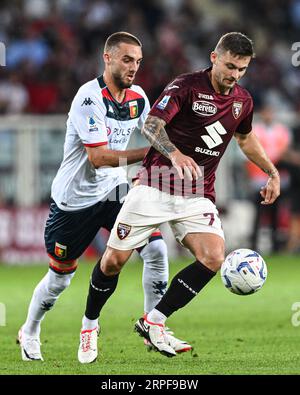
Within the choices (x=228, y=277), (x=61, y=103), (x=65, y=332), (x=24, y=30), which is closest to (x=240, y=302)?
(x=65, y=332)

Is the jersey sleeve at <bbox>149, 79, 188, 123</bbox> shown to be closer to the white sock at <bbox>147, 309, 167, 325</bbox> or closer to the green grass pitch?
the white sock at <bbox>147, 309, 167, 325</bbox>

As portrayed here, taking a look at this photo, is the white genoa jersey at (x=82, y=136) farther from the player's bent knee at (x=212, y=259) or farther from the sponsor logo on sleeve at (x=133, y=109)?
the player's bent knee at (x=212, y=259)

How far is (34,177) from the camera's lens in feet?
58.2

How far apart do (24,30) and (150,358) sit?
1311 centimetres

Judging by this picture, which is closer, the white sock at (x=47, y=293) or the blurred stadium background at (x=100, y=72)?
the white sock at (x=47, y=293)

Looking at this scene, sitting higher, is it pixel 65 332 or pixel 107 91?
pixel 107 91

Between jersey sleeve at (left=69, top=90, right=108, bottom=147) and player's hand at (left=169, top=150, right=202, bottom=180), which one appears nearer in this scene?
player's hand at (left=169, top=150, right=202, bottom=180)

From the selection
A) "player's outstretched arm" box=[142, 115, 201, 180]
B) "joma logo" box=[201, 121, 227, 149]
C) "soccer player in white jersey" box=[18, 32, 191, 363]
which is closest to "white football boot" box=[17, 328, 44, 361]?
"soccer player in white jersey" box=[18, 32, 191, 363]

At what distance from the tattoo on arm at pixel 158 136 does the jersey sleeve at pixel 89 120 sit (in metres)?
0.57

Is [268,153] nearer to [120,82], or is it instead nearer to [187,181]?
[120,82]

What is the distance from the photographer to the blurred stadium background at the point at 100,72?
17.7 m

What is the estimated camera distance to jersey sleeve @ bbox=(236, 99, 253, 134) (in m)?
8.12

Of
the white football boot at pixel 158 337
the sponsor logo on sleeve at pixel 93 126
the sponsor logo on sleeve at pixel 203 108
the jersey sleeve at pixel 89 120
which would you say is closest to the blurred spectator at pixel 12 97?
the jersey sleeve at pixel 89 120

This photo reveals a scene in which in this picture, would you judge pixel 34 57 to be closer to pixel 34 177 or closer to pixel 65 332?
pixel 34 177
